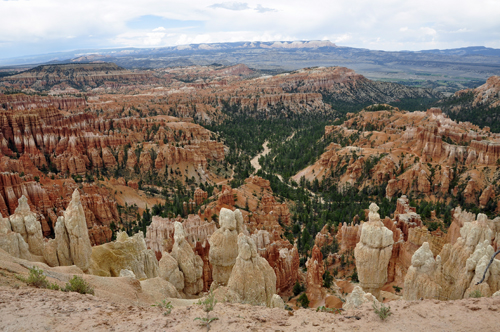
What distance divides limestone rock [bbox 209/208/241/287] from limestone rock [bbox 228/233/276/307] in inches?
129

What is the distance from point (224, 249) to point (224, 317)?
8971 millimetres

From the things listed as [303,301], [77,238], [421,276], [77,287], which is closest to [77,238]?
[77,238]

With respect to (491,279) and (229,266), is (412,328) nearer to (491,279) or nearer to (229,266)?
(491,279)

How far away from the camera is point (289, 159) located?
73.5 metres

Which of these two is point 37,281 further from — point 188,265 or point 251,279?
point 188,265

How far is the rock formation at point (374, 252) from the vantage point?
16141mm

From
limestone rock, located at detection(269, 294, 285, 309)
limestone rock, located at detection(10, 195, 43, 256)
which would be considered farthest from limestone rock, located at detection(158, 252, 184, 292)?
limestone rock, located at detection(10, 195, 43, 256)

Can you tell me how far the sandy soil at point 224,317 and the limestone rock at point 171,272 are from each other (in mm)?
7347

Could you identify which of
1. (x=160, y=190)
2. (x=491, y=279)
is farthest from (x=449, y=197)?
(x=160, y=190)

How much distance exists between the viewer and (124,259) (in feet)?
58.9

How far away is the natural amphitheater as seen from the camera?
928 cm

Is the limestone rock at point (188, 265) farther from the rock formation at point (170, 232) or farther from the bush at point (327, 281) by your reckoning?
the bush at point (327, 281)

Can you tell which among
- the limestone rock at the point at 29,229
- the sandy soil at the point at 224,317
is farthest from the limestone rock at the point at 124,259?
the sandy soil at the point at 224,317

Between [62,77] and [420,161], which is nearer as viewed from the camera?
[420,161]
